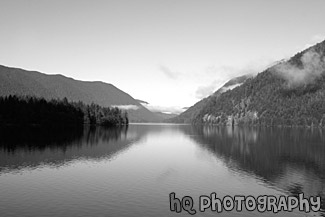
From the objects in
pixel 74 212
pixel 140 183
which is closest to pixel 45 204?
pixel 74 212

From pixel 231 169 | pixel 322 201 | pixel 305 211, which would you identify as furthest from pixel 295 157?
pixel 305 211

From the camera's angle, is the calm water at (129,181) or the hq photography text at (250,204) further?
the hq photography text at (250,204)

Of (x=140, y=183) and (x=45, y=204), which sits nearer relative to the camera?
(x=45, y=204)

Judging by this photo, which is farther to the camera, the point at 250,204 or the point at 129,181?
the point at 129,181

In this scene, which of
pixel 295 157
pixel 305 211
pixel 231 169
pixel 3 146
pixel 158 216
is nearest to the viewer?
pixel 158 216

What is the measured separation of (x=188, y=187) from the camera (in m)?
50.5

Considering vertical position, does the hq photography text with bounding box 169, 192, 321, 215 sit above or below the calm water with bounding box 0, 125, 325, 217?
below

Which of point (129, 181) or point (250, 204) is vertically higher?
point (129, 181)

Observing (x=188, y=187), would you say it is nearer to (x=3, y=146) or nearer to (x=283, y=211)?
(x=283, y=211)

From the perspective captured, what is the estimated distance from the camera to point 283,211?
125 ft

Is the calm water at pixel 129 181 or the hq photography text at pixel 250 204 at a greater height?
the calm water at pixel 129 181

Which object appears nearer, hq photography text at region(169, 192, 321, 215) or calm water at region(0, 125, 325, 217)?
calm water at region(0, 125, 325, 217)

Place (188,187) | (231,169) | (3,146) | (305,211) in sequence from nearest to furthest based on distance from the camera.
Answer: (305,211) < (188,187) < (231,169) < (3,146)

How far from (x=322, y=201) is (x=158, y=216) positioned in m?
23.8
